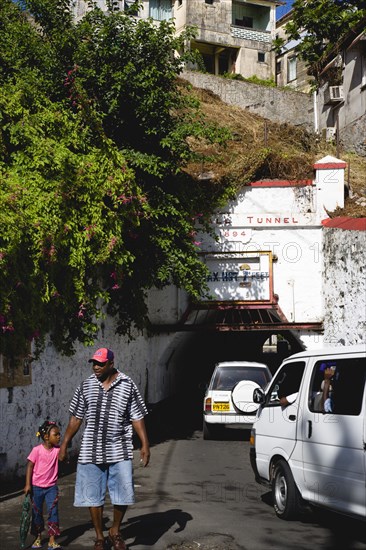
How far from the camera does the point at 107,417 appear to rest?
7.15 meters

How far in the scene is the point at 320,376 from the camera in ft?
27.5

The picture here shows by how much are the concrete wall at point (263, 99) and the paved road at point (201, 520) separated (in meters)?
30.0

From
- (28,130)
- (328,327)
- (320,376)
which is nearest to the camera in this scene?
(320,376)

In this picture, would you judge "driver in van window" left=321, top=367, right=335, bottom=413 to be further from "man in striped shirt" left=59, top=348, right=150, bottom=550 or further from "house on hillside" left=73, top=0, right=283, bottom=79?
"house on hillside" left=73, top=0, right=283, bottom=79

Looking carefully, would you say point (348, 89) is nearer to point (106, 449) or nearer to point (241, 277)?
point (241, 277)

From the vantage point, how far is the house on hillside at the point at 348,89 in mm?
29922

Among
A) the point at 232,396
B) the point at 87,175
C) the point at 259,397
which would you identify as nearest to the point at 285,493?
the point at 259,397

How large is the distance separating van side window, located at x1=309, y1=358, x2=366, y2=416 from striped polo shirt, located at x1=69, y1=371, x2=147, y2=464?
2.03 metres

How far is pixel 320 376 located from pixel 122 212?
6689 millimetres

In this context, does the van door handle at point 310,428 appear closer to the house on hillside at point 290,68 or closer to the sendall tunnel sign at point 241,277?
the sendall tunnel sign at point 241,277

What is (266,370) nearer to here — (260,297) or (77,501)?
(260,297)

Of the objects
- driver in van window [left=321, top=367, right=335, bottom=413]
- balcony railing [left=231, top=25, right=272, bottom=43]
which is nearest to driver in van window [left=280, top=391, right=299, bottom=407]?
driver in van window [left=321, top=367, right=335, bottom=413]

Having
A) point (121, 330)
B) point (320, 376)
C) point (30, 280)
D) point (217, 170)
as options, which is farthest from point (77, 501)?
point (217, 170)

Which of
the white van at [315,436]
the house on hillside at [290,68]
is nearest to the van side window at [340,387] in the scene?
the white van at [315,436]
